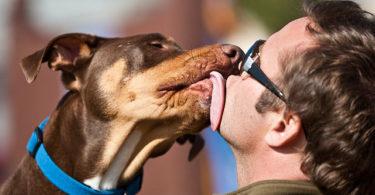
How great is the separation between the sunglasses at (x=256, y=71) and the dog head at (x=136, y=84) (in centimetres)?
52

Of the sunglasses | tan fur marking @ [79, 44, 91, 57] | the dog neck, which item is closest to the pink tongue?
the sunglasses

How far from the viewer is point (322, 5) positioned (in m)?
3.91

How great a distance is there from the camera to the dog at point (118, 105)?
4719 mm

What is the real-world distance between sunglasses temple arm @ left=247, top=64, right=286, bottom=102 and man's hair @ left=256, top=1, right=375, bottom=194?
0.05m

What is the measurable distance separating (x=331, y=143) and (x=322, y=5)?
2.77 feet

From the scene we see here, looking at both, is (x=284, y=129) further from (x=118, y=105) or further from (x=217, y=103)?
(x=118, y=105)

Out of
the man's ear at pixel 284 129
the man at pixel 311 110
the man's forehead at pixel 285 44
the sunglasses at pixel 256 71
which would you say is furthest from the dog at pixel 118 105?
the man's ear at pixel 284 129

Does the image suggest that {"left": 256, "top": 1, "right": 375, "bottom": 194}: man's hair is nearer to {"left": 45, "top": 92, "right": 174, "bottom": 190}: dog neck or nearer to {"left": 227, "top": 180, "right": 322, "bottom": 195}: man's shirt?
{"left": 227, "top": 180, "right": 322, "bottom": 195}: man's shirt

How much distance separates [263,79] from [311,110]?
1.19 ft

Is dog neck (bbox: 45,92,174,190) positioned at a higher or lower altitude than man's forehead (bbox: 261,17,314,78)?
lower

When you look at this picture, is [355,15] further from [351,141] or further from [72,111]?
[72,111]

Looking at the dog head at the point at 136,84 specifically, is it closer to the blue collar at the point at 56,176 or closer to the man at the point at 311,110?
the blue collar at the point at 56,176

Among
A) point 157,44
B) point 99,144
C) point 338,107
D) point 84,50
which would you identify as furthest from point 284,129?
point 84,50

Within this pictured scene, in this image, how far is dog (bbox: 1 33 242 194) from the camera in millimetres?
4719
